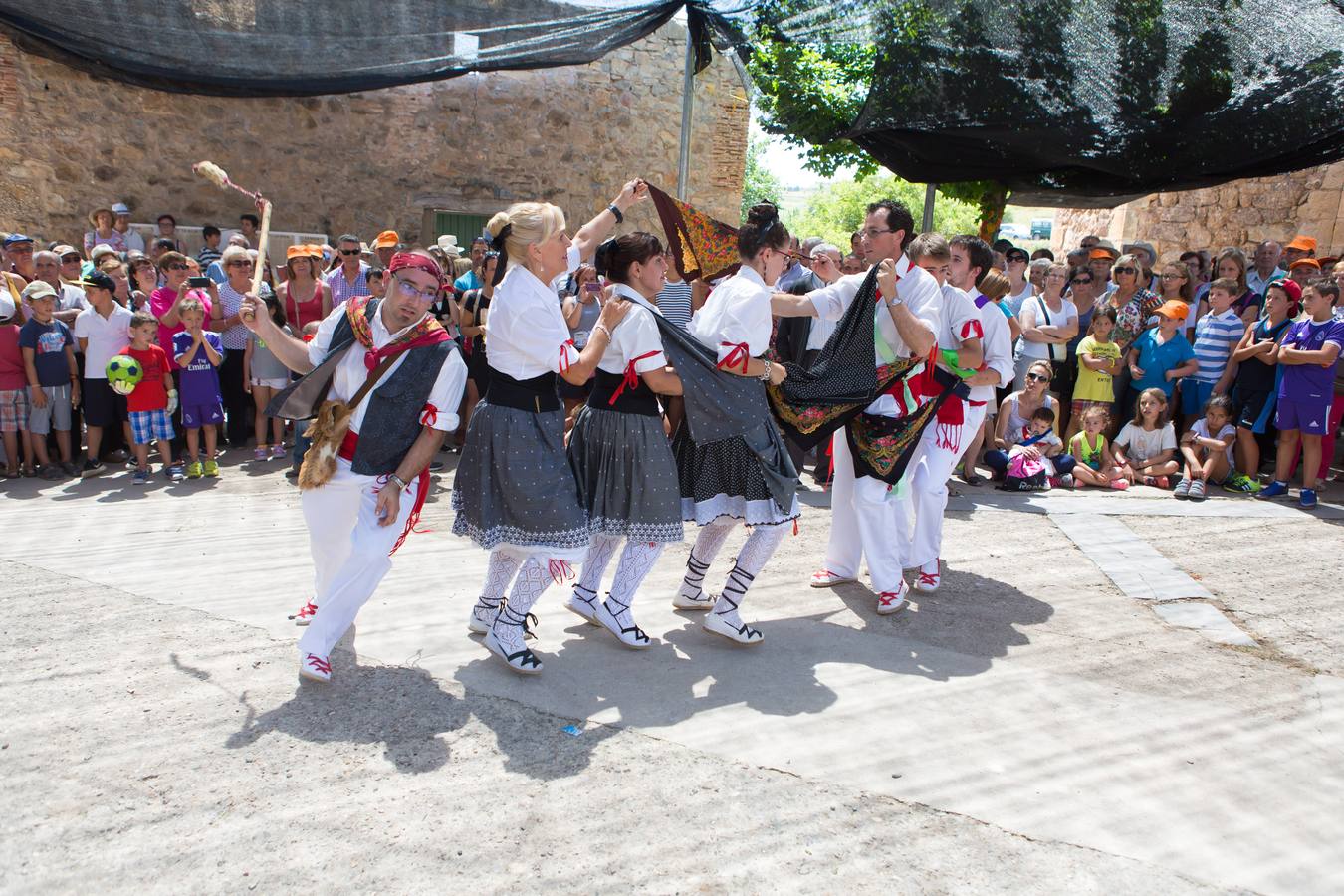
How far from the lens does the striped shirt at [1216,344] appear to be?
8.15 m

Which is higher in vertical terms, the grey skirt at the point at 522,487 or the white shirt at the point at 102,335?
the white shirt at the point at 102,335

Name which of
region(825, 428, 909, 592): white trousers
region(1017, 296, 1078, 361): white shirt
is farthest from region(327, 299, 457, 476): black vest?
region(1017, 296, 1078, 361): white shirt

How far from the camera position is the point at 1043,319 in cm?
825

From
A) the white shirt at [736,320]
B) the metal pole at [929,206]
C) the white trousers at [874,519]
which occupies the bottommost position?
the white trousers at [874,519]

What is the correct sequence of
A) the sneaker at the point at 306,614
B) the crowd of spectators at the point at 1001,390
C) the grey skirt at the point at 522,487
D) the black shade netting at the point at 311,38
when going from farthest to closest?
the black shade netting at the point at 311,38, the crowd of spectators at the point at 1001,390, the sneaker at the point at 306,614, the grey skirt at the point at 522,487

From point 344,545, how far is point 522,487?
827 millimetres

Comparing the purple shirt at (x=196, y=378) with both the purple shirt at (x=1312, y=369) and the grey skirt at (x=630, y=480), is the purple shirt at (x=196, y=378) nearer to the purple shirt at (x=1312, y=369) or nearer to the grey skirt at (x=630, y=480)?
the grey skirt at (x=630, y=480)

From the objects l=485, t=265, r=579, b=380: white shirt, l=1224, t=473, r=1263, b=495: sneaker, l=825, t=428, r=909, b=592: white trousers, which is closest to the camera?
l=485, t=265, r=579, b=380: white shirt

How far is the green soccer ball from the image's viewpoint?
6969 millimetres

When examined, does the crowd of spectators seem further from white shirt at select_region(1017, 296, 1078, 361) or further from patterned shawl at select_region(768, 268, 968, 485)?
patterned shawl at select_region(768, 268, 968, 485)

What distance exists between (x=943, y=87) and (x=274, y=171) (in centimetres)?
863

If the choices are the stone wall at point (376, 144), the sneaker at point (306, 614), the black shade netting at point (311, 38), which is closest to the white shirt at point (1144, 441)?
the black shade netting at point (311, 38)

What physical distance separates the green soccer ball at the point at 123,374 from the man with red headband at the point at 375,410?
399 cm

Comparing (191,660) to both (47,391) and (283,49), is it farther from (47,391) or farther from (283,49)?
(283,49)
